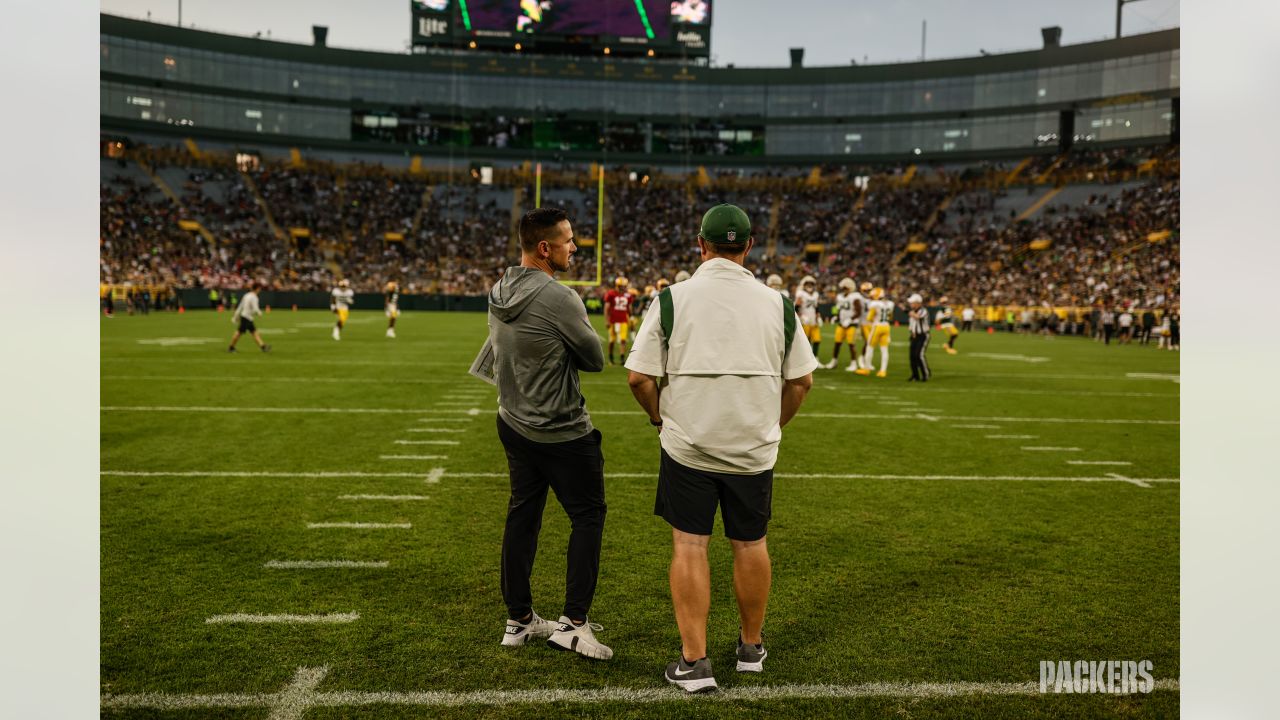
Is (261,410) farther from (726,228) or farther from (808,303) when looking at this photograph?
(808,303)

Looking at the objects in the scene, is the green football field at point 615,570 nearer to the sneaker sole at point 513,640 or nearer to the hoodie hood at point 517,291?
the sneaker sole at point 513,640

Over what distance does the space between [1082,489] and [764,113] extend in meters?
58.1

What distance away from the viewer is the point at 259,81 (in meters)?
58.7

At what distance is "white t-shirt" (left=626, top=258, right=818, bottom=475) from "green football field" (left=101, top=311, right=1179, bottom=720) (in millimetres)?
→ 885

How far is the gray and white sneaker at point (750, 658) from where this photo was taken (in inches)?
138

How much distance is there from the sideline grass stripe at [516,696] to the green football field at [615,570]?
11 mm

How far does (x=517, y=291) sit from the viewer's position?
147 inches

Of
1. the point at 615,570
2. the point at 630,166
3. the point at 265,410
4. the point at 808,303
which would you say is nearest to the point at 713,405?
the point at 615,570

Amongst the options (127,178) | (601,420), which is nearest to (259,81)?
(127,178)

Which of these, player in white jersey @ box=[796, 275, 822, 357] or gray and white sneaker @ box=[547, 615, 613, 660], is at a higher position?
player in white jersey @ box=[796, 275, 822, 357]

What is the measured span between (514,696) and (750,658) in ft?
2.96

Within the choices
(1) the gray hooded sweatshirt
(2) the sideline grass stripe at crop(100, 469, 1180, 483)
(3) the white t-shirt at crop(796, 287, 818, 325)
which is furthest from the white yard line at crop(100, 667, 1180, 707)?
(3) the white t-shirt at crop(796, 287, 818, 325)

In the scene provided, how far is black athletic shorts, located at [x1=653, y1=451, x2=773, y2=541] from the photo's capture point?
3385 mm

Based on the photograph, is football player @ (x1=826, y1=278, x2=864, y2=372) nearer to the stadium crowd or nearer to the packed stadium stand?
the stadium crowd
